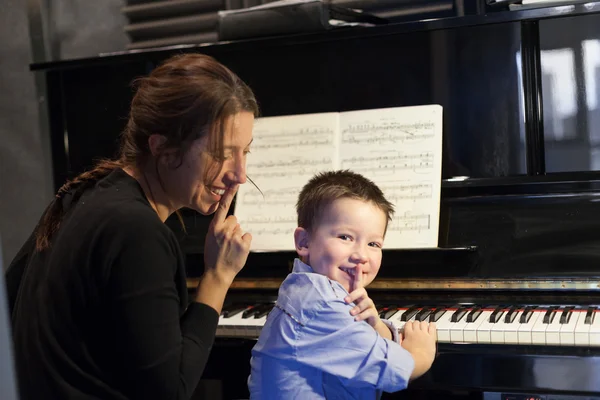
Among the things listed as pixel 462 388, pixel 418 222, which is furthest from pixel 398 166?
pixel 462 388

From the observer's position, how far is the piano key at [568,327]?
2287 mm

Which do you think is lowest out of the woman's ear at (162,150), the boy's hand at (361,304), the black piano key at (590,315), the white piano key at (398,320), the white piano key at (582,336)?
the white piano key at (582,336)

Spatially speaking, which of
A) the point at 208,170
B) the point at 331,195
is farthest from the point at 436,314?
the point at 208,170

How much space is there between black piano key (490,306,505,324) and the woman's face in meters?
0.98

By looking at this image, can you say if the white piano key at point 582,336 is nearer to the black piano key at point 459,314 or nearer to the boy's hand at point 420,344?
the black piano key at point 459,314

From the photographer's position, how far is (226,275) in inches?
73.4

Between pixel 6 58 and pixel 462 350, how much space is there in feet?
9.46

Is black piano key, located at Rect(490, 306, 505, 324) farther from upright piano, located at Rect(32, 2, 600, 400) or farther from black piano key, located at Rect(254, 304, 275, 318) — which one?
black piano key, located at Rect(254, 304, 275, 318)

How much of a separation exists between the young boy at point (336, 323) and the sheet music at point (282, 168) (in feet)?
2.63

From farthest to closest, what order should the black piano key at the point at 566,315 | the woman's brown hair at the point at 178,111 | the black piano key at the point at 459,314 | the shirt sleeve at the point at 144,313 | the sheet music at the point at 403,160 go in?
the sheet music at the point at 403,160
the black piano key at the point at 459,314
the black piano key at the point at 566,315
the woman's brown hair at the point at 178,111
the shirt sleeve at the point at 144,313

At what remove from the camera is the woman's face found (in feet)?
5.76

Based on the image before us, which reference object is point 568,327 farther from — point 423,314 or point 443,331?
point 423,314

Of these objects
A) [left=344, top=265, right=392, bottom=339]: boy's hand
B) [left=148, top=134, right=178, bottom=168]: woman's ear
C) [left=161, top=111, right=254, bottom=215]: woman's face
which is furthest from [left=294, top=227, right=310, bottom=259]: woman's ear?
[left=148, top=134, right=178, bottom=168]: woman's ear

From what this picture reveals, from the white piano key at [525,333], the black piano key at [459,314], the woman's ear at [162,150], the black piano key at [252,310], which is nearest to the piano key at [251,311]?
the black piano key at [252,310]
